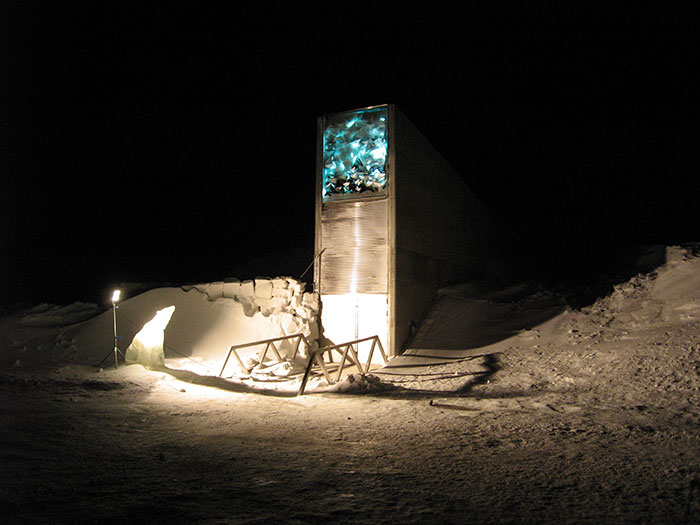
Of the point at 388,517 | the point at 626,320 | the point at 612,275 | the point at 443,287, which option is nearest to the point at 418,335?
the point at 443,287

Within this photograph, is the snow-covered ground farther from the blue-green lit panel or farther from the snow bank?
the blue-green lit panel

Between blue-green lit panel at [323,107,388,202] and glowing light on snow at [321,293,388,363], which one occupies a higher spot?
blue-green lit panel at [323,107,388,202]

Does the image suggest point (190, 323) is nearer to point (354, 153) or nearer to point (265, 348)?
point (265, 348)

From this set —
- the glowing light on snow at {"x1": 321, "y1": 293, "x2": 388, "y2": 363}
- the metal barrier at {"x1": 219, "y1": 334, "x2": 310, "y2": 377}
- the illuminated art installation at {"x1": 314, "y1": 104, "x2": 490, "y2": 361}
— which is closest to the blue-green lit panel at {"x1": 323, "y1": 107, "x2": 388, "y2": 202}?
the illuminated art installation at {"x1": 314, "y1": 104, "x2": 490, "y2": 361}

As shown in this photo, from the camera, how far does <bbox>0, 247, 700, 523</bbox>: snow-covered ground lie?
136 inches

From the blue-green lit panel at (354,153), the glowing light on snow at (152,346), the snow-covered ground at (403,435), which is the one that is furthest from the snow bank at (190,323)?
the blue-green lit panel at (354,153)

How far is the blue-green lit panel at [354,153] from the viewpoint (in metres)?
12.7

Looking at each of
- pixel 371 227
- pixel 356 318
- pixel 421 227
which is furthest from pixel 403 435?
pixel 421 227

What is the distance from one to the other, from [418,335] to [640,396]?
22.4ft

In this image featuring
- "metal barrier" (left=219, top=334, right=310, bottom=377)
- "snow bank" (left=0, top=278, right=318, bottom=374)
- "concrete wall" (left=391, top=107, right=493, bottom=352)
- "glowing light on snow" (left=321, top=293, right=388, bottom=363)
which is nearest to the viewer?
"metal barrier" (left=219, top=334, right=310, bottom=377)

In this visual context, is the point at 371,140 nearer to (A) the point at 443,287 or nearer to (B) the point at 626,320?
(A) the point at 443,287

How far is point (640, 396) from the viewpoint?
22.4 feet

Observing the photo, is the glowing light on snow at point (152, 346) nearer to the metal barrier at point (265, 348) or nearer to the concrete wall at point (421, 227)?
the metal barrier at point (265, 348)

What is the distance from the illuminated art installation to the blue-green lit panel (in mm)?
29
